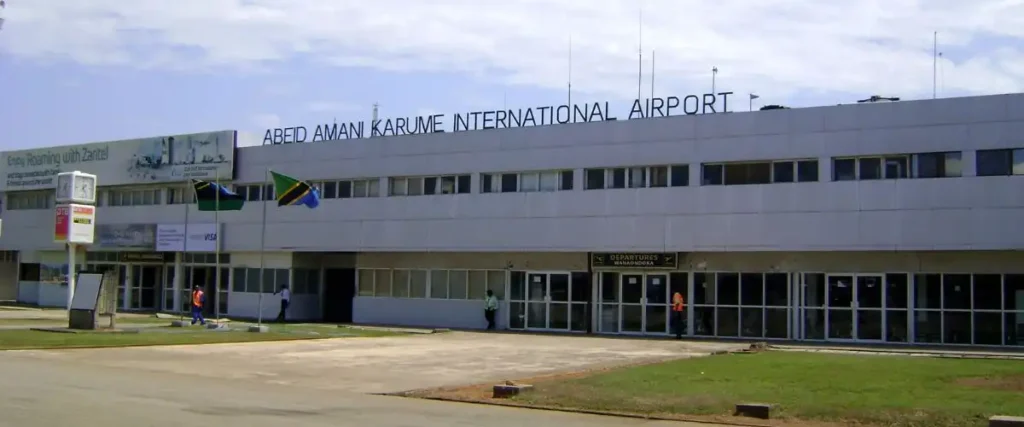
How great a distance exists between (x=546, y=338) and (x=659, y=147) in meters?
7.79

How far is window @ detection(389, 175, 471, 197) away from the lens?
141ft

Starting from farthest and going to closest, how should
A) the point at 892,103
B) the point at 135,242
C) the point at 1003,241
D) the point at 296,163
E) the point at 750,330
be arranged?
the point at 135,242
the point at 296,163
the point at 750,330
the point at 892,103
the point at 1003,241

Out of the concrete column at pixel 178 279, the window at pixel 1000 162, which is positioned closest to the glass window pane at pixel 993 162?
the window at pixel 1000 162

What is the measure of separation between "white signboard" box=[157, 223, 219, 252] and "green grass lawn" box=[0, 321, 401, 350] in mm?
11432

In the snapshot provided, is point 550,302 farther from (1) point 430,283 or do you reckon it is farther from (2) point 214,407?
(2) point 214,407

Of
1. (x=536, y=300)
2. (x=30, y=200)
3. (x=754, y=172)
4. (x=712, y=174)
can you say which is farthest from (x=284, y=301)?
(x=30, y=200)

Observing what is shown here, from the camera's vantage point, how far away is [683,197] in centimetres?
3762

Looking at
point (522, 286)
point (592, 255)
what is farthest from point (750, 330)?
point (522, 286)

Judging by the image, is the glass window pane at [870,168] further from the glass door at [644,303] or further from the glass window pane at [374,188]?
the glass window pane at [374,188]

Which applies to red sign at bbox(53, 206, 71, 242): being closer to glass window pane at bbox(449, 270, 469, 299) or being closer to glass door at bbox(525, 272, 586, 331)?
glass window pane at bbox(449, 270, 469, 299)

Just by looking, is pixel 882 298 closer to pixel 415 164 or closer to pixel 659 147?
pixel 659 147

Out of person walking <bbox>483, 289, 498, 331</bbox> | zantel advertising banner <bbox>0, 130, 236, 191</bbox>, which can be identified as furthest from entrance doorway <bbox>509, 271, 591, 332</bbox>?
zantel advertising banner <bbox>0, 130, 236, 191</bbox>

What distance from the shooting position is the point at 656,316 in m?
39.0

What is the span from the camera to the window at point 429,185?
43062 mm
